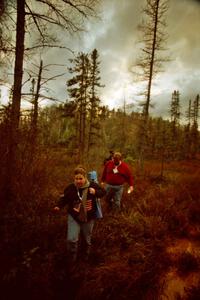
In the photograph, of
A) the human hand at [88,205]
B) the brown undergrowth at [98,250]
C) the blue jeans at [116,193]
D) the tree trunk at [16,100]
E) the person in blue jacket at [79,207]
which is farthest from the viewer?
the blue jeans at [116,193]

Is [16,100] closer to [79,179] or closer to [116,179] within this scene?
[79,179]

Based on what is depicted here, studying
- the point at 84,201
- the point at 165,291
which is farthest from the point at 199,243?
the point at 84,201

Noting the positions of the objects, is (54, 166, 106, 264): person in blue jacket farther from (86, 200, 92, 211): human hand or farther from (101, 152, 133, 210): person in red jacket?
(101, 152, 133, 210): person in red jacket

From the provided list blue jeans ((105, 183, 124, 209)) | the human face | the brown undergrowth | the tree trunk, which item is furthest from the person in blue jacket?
blue jeans ((105, 183, 124, 209))

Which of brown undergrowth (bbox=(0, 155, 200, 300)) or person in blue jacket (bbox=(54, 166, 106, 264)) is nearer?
brown undergrowth (bbox=(0, 155, 200, 300))

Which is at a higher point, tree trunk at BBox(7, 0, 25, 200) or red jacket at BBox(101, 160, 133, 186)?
tree trunk at BBox(7, 0, 25, 200)

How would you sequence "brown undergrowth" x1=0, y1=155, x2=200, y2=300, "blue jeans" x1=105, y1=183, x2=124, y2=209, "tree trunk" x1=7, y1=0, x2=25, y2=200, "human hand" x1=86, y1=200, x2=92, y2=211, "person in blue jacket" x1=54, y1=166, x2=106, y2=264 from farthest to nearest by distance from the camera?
"blue jeans" x1=105, y1=183, x2=124, y2=209 < "tree trunk" x1=7, y1=0, x2=25, y2=200 < "human hand" x1=86, y1=200, x2=92, y2=211 < "person in blue jacket" x1=54, y1=166, x2=106, y2=264 < "brown undergrowth" x1=0, y1=155, x2=200, y2=300

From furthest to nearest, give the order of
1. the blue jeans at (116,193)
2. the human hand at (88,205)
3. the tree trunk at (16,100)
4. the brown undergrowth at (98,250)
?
the blue jeans at (116,193) → the tree trunk at (16,100) → the human hand at (88,205) → the brown undergrowth at (98,250)

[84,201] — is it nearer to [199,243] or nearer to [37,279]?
[37,279]

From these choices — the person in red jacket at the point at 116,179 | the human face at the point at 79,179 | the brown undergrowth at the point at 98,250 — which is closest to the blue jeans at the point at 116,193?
the person in red jacket at the point at 116,179

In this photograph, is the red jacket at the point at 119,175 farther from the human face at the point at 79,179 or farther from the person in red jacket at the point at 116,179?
the human face at the point at 79,179

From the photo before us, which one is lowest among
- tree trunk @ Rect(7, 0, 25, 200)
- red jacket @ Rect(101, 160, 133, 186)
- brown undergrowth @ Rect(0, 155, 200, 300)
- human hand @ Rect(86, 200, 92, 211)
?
brown undergrowth @ Rect(0, 155, 200, 300)

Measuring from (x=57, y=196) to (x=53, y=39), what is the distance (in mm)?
4665

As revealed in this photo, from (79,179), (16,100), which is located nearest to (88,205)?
(79,179)
